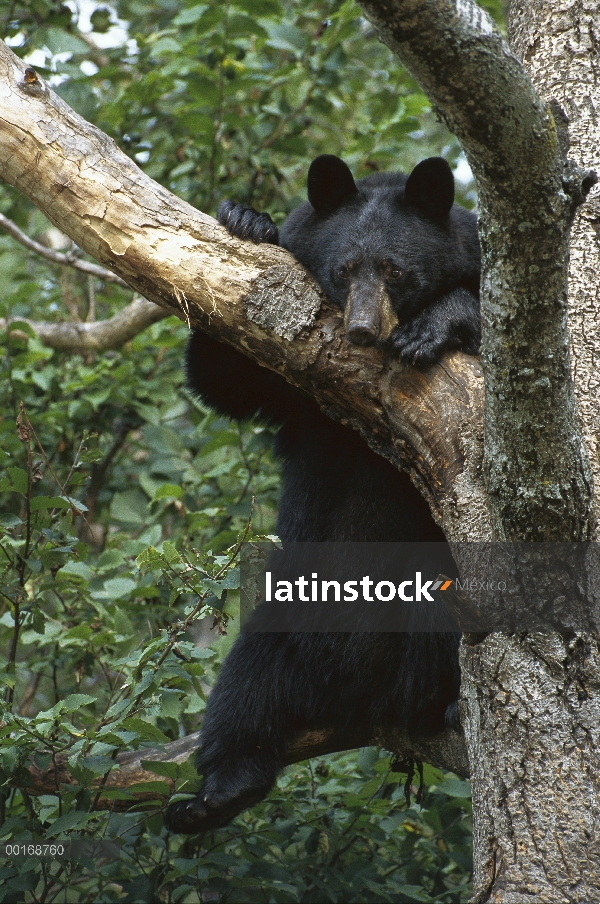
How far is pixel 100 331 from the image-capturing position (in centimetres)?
500

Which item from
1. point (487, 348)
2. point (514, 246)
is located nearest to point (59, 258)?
point (487, 348)

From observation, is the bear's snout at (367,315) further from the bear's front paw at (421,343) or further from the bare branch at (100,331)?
the bare branch at (100,331)

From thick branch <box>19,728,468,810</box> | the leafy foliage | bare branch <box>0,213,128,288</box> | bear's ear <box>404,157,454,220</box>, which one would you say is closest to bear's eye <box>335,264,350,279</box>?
bear's ear <box>404,157,454,220</box>

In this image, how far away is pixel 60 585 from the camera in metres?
3.63

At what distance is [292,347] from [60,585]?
1635 mm

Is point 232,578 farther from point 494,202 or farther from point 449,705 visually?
point 494,202

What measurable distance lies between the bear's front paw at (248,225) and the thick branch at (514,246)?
1224mm

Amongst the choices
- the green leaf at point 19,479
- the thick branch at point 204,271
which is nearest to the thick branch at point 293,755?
the green leaf at point 19,479

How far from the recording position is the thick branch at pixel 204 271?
103 inches

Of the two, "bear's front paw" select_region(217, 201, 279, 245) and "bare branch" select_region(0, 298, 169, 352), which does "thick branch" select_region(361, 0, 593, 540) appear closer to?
"bear's front paw" select_region(217, 201, 279, 245)

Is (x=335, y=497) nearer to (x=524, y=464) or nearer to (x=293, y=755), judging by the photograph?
(x=293, y=755)

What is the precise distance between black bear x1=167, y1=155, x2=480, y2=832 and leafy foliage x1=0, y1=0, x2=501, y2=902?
8.9 inches

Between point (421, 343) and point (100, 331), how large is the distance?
9.45ft

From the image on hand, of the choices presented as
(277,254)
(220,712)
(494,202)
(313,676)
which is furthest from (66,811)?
(494,202)
